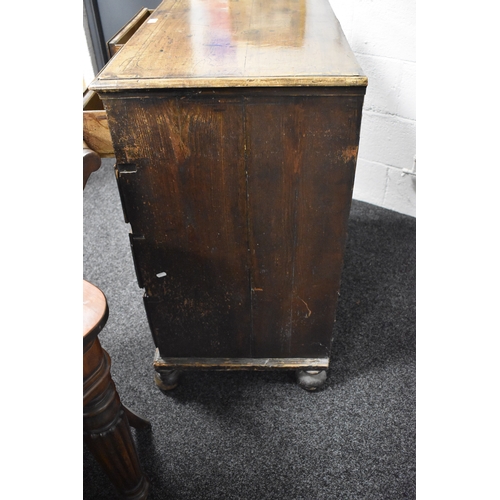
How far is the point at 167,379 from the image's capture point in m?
1.22

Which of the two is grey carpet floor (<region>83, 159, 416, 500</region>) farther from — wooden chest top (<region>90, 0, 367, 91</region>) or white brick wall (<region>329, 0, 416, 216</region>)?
wooden chest top (<region>90, 0, 367, 91</region>)

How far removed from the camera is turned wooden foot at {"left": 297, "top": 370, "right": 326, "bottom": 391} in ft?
3.94

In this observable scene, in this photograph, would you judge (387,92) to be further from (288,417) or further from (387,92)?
(288,417)

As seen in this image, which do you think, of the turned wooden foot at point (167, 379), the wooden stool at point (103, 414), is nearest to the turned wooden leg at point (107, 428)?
the wooden stool at point (103, 414)

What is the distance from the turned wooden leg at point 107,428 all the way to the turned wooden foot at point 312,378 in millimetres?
464

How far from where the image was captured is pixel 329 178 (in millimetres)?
865

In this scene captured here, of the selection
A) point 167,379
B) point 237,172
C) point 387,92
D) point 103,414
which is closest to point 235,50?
point 237,172

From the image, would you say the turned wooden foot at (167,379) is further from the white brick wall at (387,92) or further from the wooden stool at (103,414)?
the white brick wall at (387,92)

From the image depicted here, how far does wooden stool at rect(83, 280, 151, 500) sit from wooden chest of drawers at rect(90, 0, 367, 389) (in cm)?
27

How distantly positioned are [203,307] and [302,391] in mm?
387

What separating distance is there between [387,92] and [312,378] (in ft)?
3.63

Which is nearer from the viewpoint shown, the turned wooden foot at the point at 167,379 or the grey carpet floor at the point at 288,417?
the grey carpet floor at the point at 288,417

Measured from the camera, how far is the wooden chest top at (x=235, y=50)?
761mm

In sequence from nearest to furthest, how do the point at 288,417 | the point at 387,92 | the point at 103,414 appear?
Answer: the point at 103,414 → the point at 288,417 → the point at 387,92
